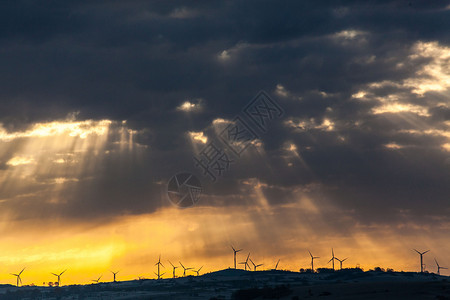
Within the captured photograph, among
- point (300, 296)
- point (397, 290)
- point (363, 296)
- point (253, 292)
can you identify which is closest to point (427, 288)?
point (397, 290)

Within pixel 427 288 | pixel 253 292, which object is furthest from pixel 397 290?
pixel 253 292

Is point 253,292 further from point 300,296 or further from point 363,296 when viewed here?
point 363,296

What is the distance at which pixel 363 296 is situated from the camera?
102m

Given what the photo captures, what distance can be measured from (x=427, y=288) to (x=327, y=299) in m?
18.6

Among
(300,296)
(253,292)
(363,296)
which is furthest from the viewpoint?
(253,292)

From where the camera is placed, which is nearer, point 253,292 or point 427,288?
point 427,288

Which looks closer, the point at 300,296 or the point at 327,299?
the point at 327,299

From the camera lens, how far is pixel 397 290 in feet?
352

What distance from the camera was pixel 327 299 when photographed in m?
103

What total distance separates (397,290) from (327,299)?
549 inches

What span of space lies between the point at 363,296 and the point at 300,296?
14.8 metres

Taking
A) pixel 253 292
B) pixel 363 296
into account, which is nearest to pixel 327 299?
pixel 363 296

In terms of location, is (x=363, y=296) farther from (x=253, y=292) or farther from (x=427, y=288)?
(x=253, y=292)

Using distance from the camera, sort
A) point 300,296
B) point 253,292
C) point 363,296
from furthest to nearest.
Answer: point 253,292, point 300,296, point 363,296
